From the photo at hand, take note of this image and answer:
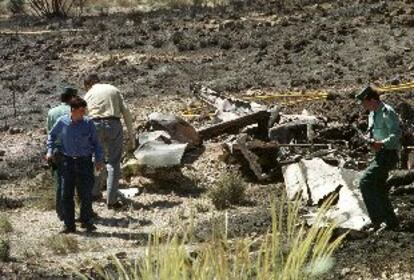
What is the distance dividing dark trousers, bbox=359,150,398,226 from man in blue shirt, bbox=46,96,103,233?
10.2 ft

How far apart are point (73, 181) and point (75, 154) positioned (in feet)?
1.12

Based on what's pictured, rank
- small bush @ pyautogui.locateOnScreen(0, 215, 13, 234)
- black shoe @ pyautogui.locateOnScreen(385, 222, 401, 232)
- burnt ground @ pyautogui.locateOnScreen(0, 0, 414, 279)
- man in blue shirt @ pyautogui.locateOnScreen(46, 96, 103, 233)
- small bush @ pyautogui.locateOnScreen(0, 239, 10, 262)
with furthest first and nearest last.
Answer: small bush @ pyautogui.locateOnScreen(0, 215, 13, 234)
man in blue shirt @ pyautogui.locateOnScreen(46, 96, 103, 233)
burnt ground @ pyautogui.locateOnScreen(0, 0, 414, 279)
small bush @ pyautogui.locateOnScreen(0, 239, 10, 262)
black shoe @ pyautogui.locateOnScreen(385, 222, 401, 232)

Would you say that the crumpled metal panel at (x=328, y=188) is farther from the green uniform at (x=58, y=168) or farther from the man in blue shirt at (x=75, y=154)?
the green uniform at (x=58, y=168)

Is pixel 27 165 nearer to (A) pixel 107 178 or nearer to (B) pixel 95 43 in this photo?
(A) pixel 107 178

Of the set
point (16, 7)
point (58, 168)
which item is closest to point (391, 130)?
point (58, 168)

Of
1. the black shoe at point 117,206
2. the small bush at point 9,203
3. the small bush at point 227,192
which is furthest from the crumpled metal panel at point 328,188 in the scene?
the small bush at point 9,203

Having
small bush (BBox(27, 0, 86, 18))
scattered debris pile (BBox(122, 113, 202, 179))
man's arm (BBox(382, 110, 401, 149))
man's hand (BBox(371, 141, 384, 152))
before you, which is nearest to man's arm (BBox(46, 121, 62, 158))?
scattered debris pile (BBox(122, 113, 202, 179))

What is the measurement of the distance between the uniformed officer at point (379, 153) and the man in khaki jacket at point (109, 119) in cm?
357

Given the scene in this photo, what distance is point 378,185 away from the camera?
9078 millimetres

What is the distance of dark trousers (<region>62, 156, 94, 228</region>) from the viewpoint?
10.4m

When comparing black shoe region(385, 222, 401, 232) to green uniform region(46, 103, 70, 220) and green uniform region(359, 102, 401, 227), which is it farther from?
green uniform region(46, 103, 70, 220)

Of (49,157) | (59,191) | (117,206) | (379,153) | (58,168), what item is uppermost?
(379,153)

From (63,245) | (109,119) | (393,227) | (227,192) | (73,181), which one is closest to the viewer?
(393,227)

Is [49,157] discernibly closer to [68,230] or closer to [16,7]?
[68,230]
